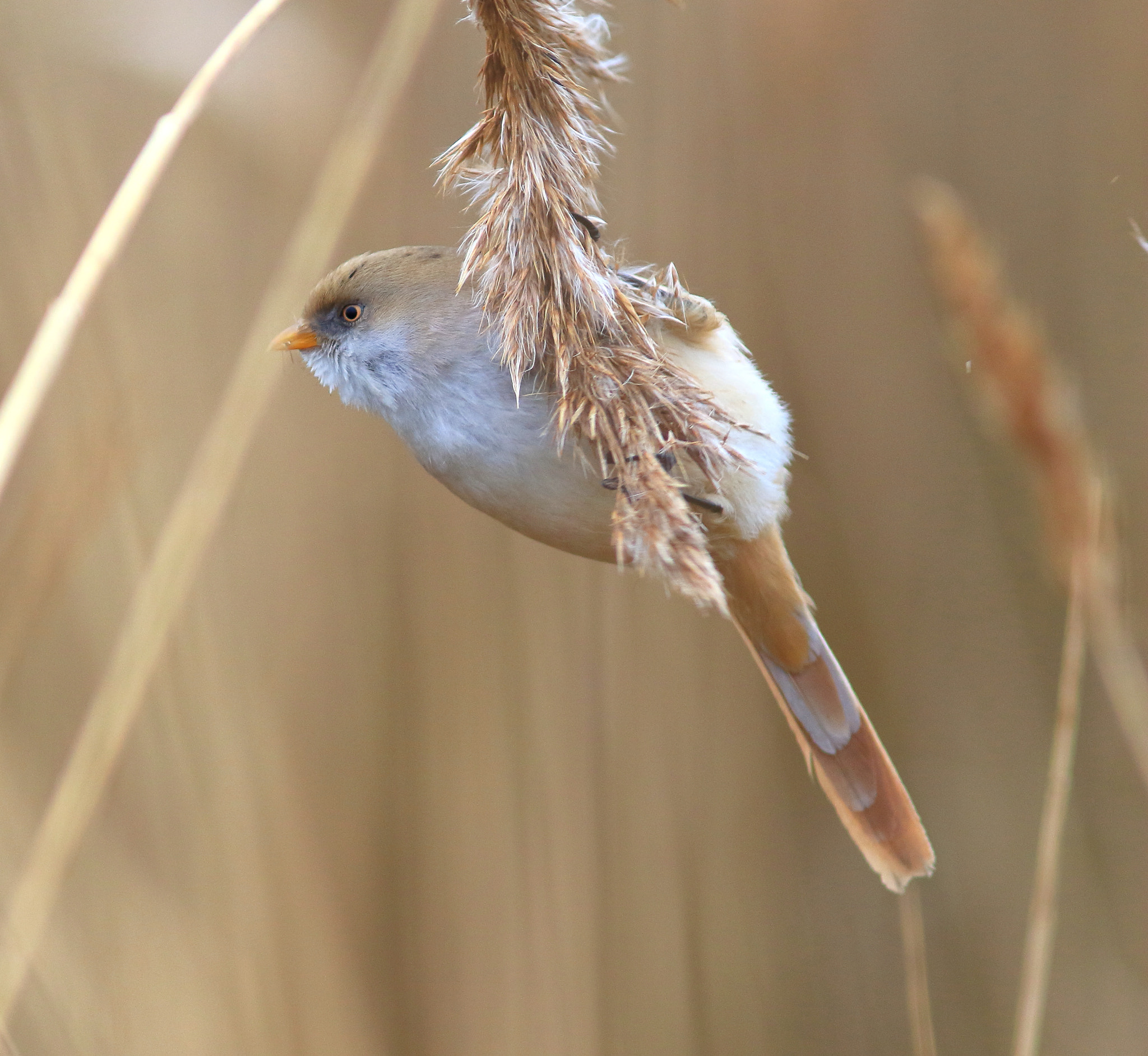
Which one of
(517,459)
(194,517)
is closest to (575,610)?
(517,459)

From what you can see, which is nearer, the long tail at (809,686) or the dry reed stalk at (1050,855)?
the dry reed stalk at (1050,855)

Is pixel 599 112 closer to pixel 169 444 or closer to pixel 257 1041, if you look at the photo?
pixel 169 444

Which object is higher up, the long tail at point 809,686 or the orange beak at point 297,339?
the orange beak at point 297,339

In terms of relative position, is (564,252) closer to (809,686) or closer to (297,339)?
(297,339)

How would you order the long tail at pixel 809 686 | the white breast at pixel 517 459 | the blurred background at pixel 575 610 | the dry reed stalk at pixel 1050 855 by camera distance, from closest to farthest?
1. the dry reed stalk at pixel 1050 855
2. the white breast at pixel 517 459
3. the long tail at pixel 809 686
4. the blurred background at pixel 575 610

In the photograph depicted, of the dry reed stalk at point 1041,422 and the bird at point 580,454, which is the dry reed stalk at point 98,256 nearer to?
the bird at point 580,454

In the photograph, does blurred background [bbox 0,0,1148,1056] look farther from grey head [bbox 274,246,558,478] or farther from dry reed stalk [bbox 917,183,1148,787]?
dry reed stalk [bbox 917,183,1148,787]

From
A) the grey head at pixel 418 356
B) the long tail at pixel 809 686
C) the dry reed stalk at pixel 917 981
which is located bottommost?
the dry reed stalk at pixel 917 981

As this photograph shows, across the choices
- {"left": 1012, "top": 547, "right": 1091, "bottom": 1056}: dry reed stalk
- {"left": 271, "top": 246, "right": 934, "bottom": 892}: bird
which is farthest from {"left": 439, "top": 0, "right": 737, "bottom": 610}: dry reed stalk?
{"left": 1012, "top": 547, "right": 1091, "bottom": 1056}: dry reed stalk

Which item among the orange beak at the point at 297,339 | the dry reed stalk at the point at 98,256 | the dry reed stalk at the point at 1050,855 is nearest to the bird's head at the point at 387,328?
the orange beak at the point at 297,339
